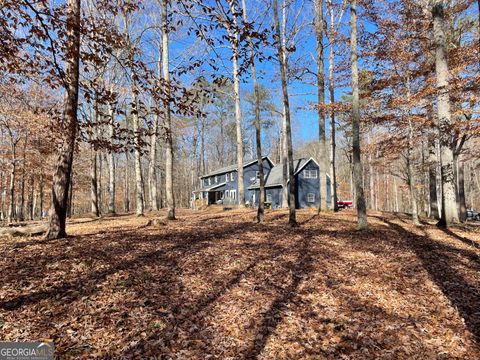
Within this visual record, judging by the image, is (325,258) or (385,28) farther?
(385,28)

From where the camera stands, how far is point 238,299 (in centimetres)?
494

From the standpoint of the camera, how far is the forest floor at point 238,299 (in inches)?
145

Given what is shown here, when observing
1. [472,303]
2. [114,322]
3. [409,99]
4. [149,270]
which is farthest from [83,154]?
[472,303]

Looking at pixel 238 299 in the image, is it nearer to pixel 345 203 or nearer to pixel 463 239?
pixel 463 239

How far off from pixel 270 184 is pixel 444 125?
2223cm

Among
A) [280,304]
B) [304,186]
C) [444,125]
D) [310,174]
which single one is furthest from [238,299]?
[310,174]

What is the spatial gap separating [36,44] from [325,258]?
7.42 meters

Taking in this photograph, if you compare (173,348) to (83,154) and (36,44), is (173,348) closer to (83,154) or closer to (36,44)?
(36,44)

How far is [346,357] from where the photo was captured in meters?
3.54

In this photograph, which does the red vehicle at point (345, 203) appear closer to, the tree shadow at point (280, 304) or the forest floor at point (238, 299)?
the forest floor at point (238, 299)

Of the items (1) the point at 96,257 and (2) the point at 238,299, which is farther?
(1) the point at 96,257

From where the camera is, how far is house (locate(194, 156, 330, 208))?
31.7 m

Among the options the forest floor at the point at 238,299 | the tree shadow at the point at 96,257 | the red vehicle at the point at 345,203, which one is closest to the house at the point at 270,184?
the red vehicle at the point at 345,203

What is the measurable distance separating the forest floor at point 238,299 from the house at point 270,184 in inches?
852
